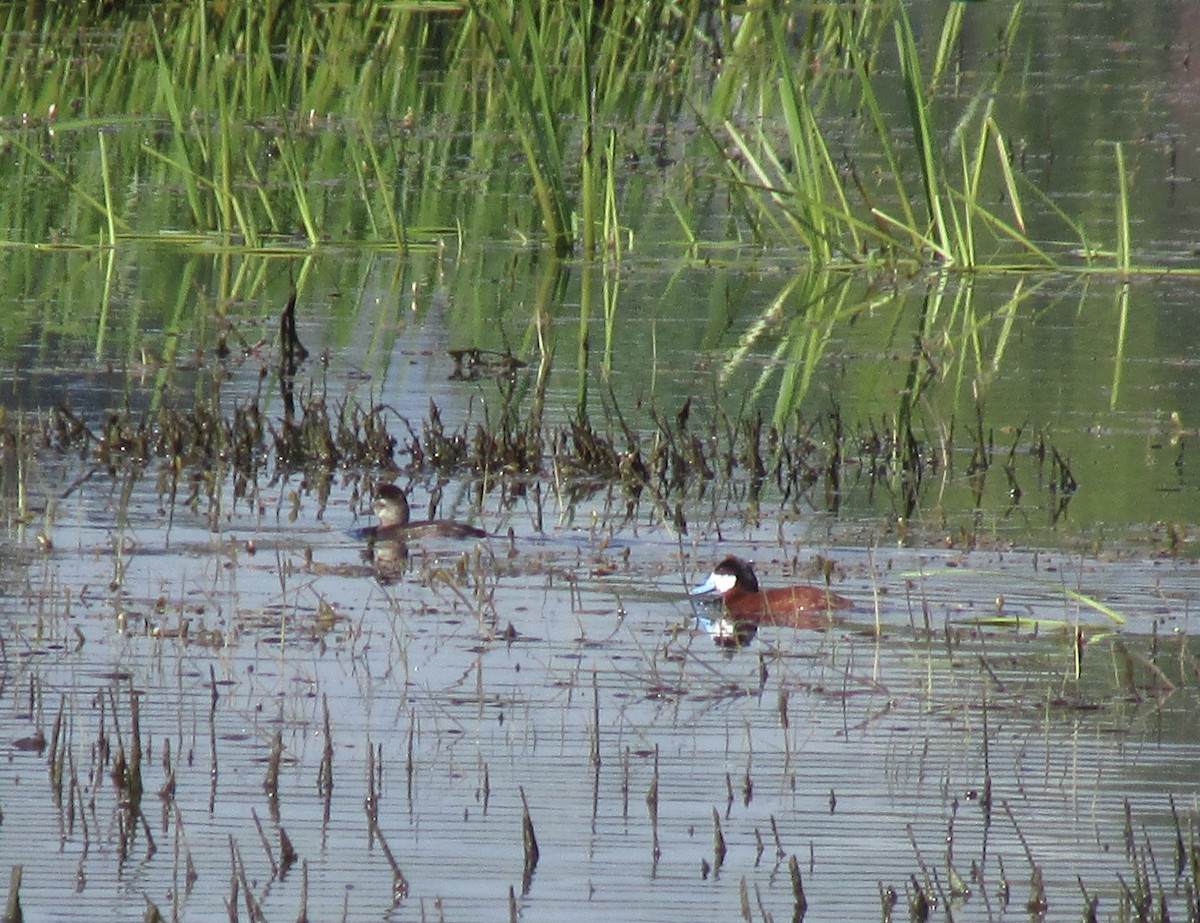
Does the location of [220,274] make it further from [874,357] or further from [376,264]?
[874,357]

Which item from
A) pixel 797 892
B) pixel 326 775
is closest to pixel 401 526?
pixel 326 775

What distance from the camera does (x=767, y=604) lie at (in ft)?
22.7

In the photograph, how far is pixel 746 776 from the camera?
5.52 m

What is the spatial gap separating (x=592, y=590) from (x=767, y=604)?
611 mm

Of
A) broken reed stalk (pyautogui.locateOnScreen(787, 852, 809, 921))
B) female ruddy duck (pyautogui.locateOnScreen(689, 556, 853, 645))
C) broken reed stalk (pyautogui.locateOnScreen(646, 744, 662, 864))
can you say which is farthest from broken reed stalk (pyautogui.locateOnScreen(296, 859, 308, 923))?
female ruddy duck (pyautogui.locateOnScreen(689, 556, 853, 645))

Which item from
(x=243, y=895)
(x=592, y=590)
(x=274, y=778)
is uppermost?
(x=592, y=590)

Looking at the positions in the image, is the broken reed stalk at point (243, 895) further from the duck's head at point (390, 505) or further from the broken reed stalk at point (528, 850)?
the duck's head at point (390, 505)

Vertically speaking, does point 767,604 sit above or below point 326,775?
above

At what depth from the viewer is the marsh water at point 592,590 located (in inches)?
201

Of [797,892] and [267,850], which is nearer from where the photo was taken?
[797,892]

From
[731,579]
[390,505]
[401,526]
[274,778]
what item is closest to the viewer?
[274,778]

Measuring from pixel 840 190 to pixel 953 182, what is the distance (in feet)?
11.7

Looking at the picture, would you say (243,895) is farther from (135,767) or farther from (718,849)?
(718,849)

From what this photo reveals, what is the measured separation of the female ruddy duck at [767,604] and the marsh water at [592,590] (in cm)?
6
